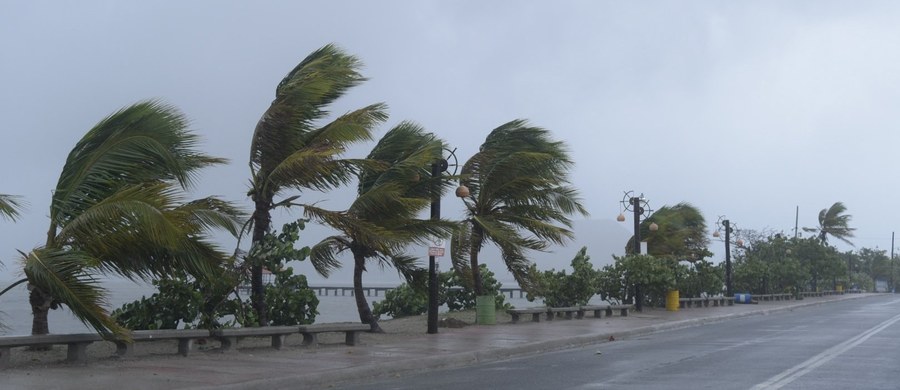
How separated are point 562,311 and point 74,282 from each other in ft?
61.3

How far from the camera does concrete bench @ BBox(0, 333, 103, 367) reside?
12.4 metres

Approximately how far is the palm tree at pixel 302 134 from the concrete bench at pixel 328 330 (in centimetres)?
108

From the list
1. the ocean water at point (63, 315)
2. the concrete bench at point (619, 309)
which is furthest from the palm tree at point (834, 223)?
the concrete bench at point (619, 309)

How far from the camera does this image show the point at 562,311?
2877 centimetres

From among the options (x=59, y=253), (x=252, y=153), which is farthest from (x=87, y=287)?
(x=252, y=153)

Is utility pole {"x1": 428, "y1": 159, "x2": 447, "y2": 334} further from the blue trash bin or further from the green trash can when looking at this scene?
the blue trash bin

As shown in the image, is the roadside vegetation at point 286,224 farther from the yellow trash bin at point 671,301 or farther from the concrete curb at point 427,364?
the yellow trash bin at point 671,301

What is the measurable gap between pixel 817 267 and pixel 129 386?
2664 inches

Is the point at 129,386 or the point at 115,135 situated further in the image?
the point at 115,135

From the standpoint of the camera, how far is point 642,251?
3578 centimetres

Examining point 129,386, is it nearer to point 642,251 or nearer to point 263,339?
point 263,339

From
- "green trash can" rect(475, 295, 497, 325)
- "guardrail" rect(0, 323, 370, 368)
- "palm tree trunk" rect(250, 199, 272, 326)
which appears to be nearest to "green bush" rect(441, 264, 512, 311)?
"green trash can" rect(475, 295, 497, 325)

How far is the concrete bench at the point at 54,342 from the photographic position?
12.4 metres

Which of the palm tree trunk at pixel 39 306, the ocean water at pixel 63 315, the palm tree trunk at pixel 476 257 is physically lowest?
the ocean water at pixel 63 315
